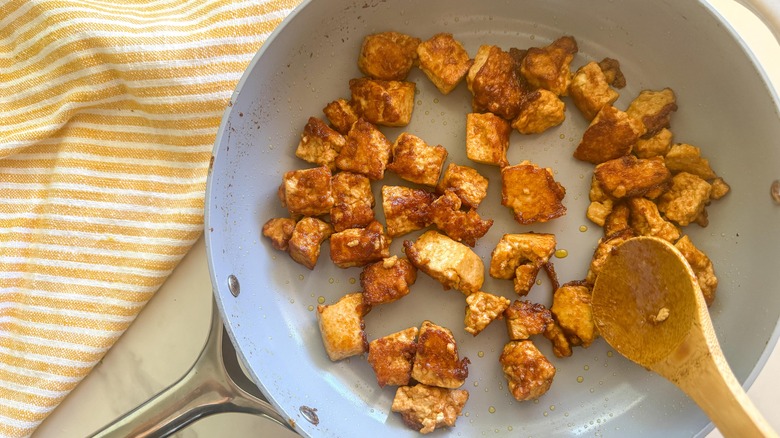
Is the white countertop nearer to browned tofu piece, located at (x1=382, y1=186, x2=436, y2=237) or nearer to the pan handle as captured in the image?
the pan handle

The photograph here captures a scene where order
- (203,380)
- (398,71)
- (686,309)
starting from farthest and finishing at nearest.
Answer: (398,71) < (203,380) < (686,309)

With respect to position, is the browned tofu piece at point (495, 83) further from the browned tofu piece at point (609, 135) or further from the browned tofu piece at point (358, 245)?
the browned tofu piece at point (358, 245)

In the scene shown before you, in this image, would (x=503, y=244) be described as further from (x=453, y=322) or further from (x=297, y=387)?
(x=297, y=387)

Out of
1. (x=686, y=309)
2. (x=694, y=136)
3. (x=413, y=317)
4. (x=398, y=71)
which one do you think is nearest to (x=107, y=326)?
(x=413, y=317)

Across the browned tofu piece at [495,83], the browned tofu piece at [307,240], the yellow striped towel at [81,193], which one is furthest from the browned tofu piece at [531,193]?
the yellow striped towel at [81,193]

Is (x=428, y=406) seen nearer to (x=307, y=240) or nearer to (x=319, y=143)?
(x=307, y=240)

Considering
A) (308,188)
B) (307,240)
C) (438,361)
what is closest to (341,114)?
(308,188)

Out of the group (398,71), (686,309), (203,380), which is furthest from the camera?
(398,71)

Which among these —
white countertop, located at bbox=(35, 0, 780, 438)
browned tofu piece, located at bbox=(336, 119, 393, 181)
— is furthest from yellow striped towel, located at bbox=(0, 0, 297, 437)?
browned tofu piece, located at bbox=(336, 119, 393, 181)
